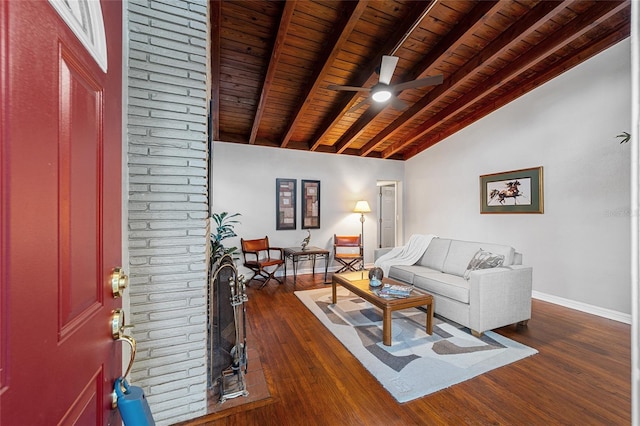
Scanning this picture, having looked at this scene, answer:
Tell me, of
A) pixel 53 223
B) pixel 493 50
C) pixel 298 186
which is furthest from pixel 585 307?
pixel 53 223

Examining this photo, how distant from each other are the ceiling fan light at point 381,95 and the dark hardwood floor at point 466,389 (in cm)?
257

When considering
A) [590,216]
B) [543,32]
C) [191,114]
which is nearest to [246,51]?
[191,114]

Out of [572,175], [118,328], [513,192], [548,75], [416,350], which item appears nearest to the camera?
[118,328]

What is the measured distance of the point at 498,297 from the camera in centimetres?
274

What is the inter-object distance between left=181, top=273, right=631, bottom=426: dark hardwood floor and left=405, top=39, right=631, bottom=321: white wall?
84cm

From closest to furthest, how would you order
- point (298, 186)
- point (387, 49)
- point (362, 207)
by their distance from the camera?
point (387, 49), point (298, 186), point (362, 207)

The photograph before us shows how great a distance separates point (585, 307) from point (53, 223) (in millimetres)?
4942

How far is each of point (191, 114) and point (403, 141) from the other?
4839mm

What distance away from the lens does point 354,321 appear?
10.1ft

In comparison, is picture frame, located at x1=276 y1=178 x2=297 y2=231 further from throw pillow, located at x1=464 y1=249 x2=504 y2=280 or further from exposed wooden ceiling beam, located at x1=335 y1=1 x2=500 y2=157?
throw pillow, located at x1=464 y1=249 x2=504 y2=280

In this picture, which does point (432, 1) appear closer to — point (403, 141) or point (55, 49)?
point (55, 49)

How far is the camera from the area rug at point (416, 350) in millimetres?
2023

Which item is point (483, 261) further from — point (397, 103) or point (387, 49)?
point (387, 49)

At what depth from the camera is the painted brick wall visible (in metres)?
1.46
